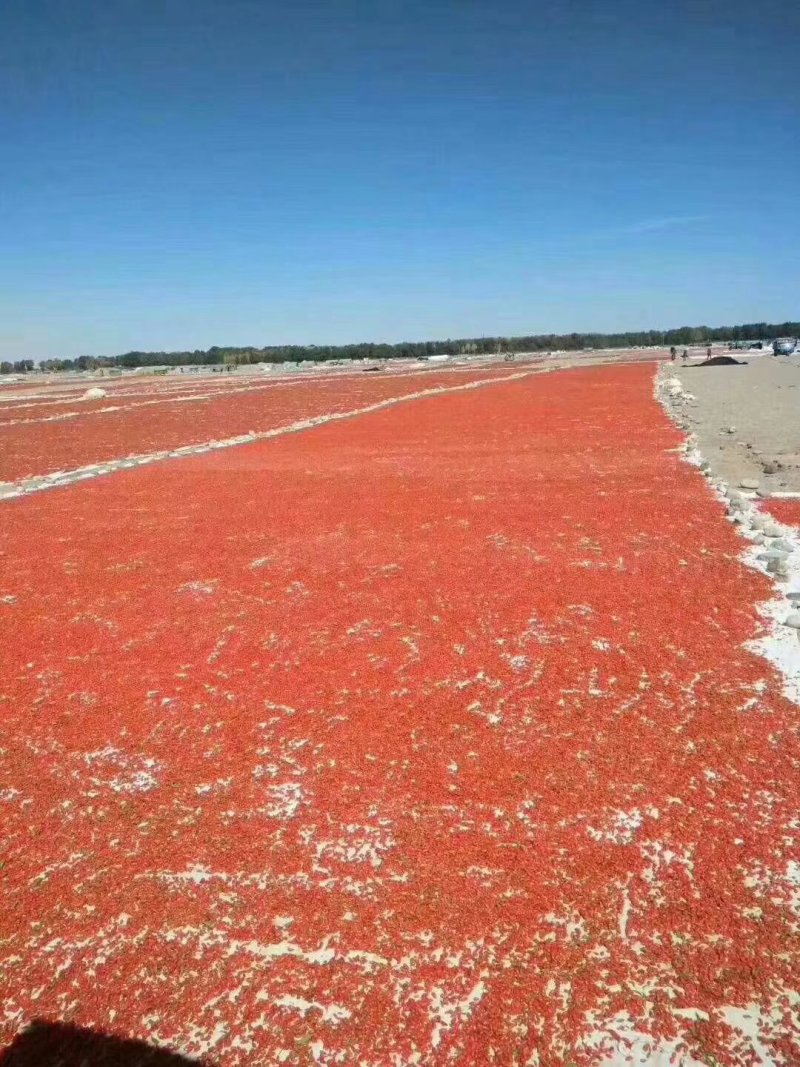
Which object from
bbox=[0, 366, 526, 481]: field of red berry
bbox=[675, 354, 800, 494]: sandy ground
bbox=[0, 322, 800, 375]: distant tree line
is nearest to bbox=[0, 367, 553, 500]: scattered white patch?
bbox=[0, 366, 526, 481]: field of red berry

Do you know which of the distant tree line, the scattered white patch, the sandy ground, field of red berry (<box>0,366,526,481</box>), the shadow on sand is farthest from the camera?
the distant tree line

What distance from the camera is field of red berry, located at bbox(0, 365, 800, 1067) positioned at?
3.10 m

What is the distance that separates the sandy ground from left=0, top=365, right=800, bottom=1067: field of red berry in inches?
241

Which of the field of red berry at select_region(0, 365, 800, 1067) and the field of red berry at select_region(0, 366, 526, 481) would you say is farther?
the field of red berry at select_region(0, 366, 526, 481)

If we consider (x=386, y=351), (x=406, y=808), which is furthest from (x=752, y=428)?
(x=386, y=351)

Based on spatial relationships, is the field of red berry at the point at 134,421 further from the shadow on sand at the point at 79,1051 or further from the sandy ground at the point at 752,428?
the shadow on sand at the point at 79,1051

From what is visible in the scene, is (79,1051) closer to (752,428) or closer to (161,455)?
(161,455)

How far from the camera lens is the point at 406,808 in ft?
14.6

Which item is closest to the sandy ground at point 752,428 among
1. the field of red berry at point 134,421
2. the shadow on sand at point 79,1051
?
the shadow on sand at point 79,1051

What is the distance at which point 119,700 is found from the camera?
602cm

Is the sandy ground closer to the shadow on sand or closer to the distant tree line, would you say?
the shadow on sand

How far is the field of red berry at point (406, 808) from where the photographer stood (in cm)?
310

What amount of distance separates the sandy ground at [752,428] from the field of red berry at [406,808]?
6126mm

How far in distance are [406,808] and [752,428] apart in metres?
21.3
